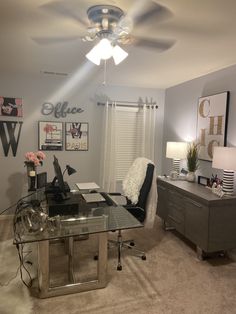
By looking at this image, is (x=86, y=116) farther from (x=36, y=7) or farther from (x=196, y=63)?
(x=36, y=7)

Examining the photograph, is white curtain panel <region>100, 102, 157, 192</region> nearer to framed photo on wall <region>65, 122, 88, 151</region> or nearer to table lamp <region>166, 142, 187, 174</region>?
framed photo on wall <region>65, 122, 88, 151</region>

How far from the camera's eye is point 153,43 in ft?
7.80

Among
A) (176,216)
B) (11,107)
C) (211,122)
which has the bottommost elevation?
(176,216)

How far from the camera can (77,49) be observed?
2623mm

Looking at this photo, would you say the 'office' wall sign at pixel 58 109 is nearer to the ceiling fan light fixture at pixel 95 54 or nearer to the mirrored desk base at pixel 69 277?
the ceiling fan light fixture at pixel 95 54

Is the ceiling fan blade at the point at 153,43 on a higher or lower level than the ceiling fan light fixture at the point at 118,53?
higher

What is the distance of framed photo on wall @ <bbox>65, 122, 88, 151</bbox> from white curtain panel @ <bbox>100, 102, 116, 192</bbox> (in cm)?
33

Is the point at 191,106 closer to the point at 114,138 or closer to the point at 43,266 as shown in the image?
the point at 114,138

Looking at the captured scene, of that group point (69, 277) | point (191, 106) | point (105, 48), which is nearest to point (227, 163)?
point (191, 106)

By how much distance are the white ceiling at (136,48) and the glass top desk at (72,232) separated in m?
1.62

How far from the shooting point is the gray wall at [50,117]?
13.1 feet

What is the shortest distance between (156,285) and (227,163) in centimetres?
150

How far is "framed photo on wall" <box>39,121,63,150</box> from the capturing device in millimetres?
4113

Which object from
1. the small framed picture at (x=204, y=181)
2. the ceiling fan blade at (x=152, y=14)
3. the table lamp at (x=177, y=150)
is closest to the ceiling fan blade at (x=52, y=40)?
the ceiling fan blade at (x=152, y=14)
